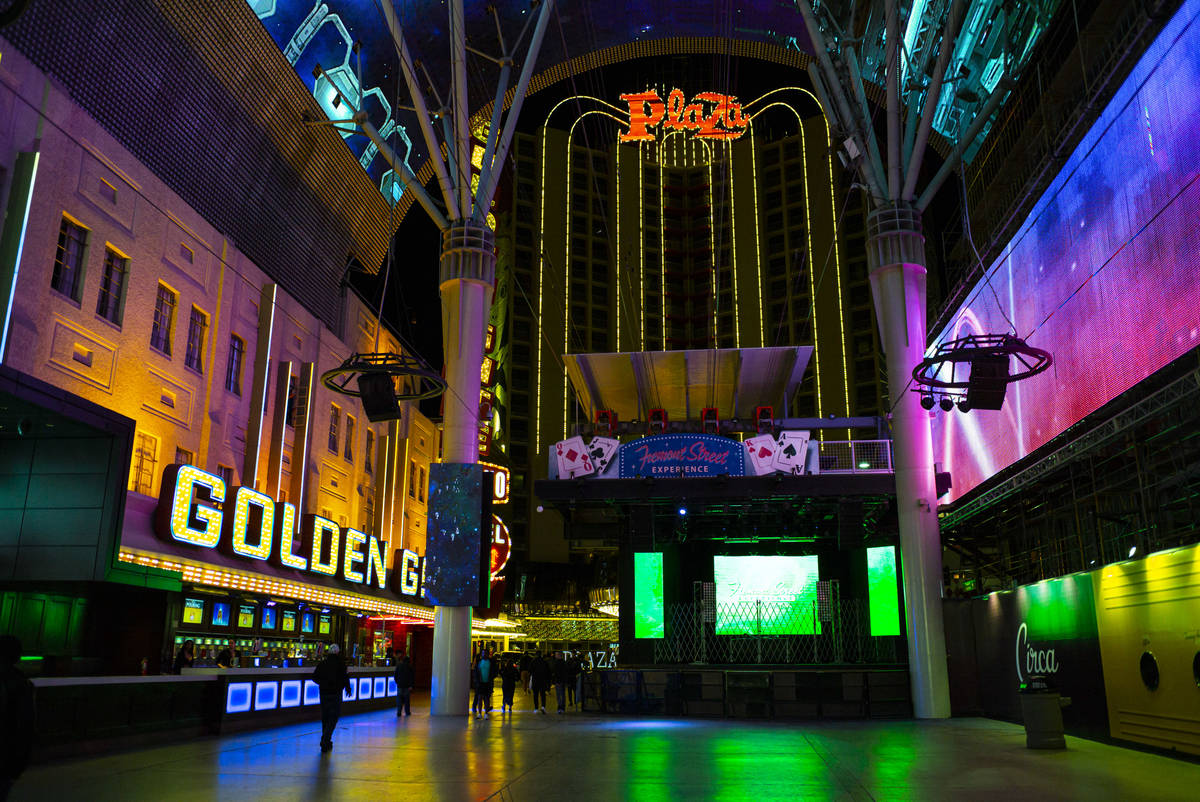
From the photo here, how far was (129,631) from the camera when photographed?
848 inches

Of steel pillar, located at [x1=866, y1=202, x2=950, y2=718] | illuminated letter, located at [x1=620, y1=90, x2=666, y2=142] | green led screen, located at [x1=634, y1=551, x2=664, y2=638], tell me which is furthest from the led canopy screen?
illuminated letter, located at [x1=620, y1=90, x2=666, y2=142]

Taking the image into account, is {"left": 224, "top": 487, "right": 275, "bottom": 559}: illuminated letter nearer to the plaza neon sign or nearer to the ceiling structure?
the plaza neon sign

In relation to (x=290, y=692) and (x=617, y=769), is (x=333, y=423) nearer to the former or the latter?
(x=290, y=692)

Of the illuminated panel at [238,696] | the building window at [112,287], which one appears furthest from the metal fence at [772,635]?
the building window at [112,287]

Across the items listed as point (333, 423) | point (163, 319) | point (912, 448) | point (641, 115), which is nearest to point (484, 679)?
point (163, 319)

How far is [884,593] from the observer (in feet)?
86.4

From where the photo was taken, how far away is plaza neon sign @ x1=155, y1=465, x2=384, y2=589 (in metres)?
19.7

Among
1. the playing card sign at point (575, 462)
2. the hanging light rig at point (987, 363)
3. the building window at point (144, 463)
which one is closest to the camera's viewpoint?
the hanging light rig at point (987, 363)

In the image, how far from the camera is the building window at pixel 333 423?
106ft

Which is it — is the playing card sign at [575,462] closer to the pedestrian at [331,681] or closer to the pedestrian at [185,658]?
the pedestrian at [185,658]

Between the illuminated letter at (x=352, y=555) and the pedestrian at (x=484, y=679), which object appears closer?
the pedestrian at (x=484, y=679)

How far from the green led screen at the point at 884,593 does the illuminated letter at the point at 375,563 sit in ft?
Result: 53.5

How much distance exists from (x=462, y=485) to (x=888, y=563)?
12583 mm

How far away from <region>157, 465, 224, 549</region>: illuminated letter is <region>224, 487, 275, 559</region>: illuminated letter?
2.13ft
